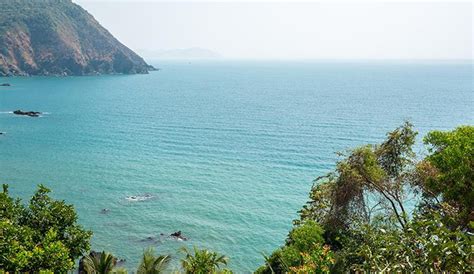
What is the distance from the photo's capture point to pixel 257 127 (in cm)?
9788

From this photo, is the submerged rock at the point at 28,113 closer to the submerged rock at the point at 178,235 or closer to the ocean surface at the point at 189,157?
the ocean surface at the point at 189,157

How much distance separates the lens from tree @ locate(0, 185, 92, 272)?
783 inches

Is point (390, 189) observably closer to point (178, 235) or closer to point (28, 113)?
point (178, 235)

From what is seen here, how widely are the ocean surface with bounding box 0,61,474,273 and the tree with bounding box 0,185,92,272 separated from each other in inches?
662

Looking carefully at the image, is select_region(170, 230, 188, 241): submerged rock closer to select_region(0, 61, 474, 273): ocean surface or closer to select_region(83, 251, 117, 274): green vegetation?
select_region(0, 61, 474, 273): ocean surface

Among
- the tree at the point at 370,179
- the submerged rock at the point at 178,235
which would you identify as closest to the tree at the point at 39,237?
the tree at the point at 370,179

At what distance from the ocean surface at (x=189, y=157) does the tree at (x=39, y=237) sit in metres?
16.8

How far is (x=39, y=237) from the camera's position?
76.0ft

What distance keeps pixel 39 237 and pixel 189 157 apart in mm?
49434

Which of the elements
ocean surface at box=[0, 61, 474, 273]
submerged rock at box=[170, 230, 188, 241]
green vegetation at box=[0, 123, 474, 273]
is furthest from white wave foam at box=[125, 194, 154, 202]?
green vegetation at box=[0, 123, 474, 273]

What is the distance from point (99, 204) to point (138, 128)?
44533 mm

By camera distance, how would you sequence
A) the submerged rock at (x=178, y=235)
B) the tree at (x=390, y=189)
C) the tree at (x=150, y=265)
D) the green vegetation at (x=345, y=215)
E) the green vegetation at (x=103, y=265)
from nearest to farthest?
the green vegetation at (x=345, y=215), the tree at (x=390, y=189), the tree at (x=150, y=265), the green vegetation at (x=103, y=265), the submerged rock at (x=178, y=235)

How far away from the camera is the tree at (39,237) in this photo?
65.3 feet

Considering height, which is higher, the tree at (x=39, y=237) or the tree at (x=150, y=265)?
the tree at (x=39, y=237)
